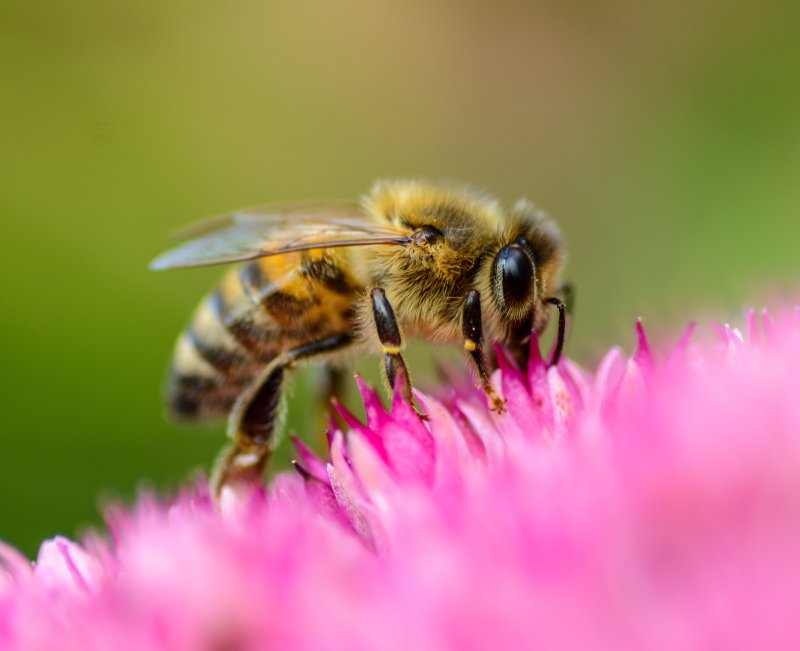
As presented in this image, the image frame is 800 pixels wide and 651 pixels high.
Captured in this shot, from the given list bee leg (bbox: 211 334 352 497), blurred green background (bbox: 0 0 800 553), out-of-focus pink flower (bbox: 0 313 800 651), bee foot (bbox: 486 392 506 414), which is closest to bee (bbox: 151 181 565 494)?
bee leg (bbox: 211 334 352 497)

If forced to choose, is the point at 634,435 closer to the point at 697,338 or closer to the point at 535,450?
the point at 535,450

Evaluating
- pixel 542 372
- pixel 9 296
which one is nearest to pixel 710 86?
pixel 9 296

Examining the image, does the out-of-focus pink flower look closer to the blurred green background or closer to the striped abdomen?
the striped abdomen

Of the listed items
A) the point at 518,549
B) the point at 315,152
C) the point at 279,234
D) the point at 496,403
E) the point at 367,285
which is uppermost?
the point at 315,152

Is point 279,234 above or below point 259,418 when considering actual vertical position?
above

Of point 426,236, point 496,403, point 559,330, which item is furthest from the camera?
point 426,236

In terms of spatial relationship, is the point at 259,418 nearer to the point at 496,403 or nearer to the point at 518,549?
the point at 496,403

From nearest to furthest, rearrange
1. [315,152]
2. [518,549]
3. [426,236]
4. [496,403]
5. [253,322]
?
[518,549]
[496,403]
[426,236]
[253,322]
[315,152]

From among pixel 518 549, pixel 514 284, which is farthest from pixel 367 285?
pixel 518 549
